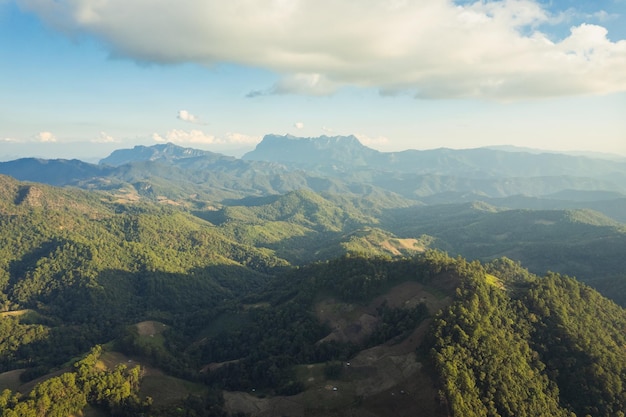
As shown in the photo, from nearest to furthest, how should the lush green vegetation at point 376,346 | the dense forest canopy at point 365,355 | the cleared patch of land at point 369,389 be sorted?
the cleared patch of land at point 369,389 → the dense forest canopy at point 365,355 → the lush green vegetation at point 376,346

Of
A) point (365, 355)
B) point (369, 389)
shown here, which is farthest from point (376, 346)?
Answer: point (369, 389)

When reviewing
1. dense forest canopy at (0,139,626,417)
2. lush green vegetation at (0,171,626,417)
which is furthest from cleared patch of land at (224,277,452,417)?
lush green vegetation at (0,171,626,417)

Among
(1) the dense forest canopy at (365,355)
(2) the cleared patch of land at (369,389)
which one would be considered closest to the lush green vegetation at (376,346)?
(1) the dense forest canopy at (365,355)

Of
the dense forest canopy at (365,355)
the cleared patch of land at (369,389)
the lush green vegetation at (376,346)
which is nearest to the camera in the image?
the cleared patch of land at (369,389)

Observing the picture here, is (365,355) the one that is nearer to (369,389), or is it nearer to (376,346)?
(376,346)

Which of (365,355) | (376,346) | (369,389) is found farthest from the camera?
(376,346)

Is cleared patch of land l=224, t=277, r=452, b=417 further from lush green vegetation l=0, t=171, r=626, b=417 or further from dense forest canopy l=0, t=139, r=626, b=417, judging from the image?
lush green vegetation l=0, t=171, r=626, b=417

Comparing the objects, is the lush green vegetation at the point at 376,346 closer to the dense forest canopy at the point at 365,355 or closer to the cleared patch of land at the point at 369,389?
the dense forest canopy at the point at 365,355

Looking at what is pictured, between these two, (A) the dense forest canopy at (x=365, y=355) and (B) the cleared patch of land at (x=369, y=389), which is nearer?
(B) the cleared patch of land at (x=369, y=389)

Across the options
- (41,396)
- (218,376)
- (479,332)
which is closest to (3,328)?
(41,396)

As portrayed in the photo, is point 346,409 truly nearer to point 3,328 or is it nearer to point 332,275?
point 332,275

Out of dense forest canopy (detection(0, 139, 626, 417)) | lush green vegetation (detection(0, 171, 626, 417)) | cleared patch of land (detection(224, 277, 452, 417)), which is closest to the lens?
cleared patch of land (detection(224, 277, 452, 417))
